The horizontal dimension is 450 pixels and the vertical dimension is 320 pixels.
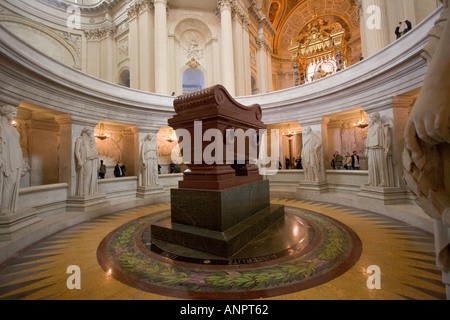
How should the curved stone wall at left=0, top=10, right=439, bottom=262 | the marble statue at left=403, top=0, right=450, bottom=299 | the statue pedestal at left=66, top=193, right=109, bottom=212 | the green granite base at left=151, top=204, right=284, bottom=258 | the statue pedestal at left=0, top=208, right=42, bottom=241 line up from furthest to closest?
the statue pedestal at left=66, top=193, right=109, bottom=212
the curved stone wall at left=0, top=10, right=439, bottom=262
the statue pedestal at left=0, top=208, right=42, bottom=241
the green granite base at left=151, top=204, right=284, bottom=258
the marble statue at left=403, top=0, right=450, bottom=299

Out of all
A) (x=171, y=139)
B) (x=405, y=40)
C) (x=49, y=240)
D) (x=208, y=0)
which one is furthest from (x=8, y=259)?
(x=208, y=0)

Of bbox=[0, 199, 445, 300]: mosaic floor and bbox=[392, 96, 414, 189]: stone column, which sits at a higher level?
bbox=[392, 96, 414, 189]: stone column

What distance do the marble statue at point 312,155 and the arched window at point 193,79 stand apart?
31.5 feet

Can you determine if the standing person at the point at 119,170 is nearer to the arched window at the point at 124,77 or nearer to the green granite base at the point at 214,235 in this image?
the green granite base at the point at 214,235

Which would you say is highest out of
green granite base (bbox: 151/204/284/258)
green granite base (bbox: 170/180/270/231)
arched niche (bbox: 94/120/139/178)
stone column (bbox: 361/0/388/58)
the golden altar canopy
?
the golden altar canopy

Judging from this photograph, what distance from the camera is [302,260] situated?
241 cm

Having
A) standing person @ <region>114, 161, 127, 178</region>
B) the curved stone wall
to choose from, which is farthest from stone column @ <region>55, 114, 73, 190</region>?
standing person @ <region>114, 161, 127, 178</region>

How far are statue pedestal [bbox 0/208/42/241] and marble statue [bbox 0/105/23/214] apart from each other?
131 millimetres

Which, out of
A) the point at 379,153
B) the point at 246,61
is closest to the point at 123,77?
the point at 246,61

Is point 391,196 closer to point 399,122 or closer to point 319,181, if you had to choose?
point 399,122

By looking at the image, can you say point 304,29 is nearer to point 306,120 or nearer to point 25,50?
point 306,120

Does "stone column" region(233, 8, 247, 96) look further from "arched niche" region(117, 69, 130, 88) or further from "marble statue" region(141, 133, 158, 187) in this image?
"arched niche" region(117, 69, 130, 88)

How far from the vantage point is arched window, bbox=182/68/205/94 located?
1365cm

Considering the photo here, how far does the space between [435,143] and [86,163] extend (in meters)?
6.83
